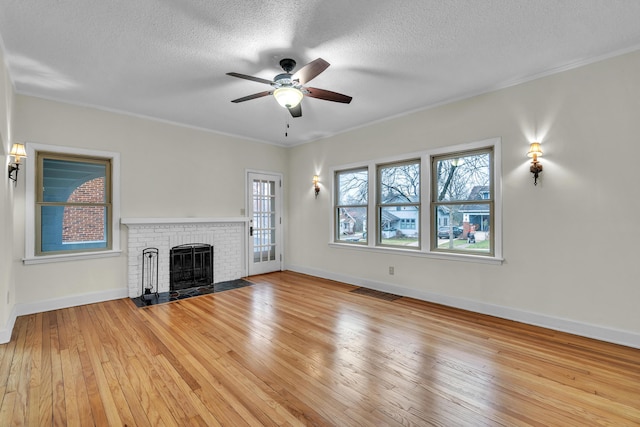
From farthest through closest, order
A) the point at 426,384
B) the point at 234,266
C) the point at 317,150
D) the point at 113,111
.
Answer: the point at 317,150 → the point at 234,266 → the point at 113,111 → the point at 426,384

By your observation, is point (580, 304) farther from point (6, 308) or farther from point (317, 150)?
point (6, 308)

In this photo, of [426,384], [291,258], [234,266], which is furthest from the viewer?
[291,258]

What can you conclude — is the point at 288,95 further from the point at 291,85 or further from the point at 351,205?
the point at 351,205

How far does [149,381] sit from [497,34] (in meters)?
4.16

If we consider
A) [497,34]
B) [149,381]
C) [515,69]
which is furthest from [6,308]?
[515,69]

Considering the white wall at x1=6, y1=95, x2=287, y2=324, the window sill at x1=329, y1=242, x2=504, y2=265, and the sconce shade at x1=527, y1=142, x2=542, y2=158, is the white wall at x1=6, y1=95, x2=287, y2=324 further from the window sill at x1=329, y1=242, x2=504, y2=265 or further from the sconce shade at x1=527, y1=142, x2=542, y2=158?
the sconce shade at x1=527, y1=142, x2=542, y2=158

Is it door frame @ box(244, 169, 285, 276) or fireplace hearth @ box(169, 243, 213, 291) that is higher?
door frame @ box(244, 169, 285, 276)

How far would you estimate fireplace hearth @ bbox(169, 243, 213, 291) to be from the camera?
5.12m

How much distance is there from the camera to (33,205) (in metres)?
3.95

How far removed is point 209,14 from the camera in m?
2.42

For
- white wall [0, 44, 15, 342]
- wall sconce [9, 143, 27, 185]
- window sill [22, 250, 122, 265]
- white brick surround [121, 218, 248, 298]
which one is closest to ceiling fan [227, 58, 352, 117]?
white wall [0, 44, 15, 342]

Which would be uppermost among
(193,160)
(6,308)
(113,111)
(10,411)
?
(113,111)

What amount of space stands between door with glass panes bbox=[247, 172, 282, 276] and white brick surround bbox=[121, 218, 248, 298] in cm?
29

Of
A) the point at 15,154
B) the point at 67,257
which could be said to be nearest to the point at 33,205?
the point at 67,257
